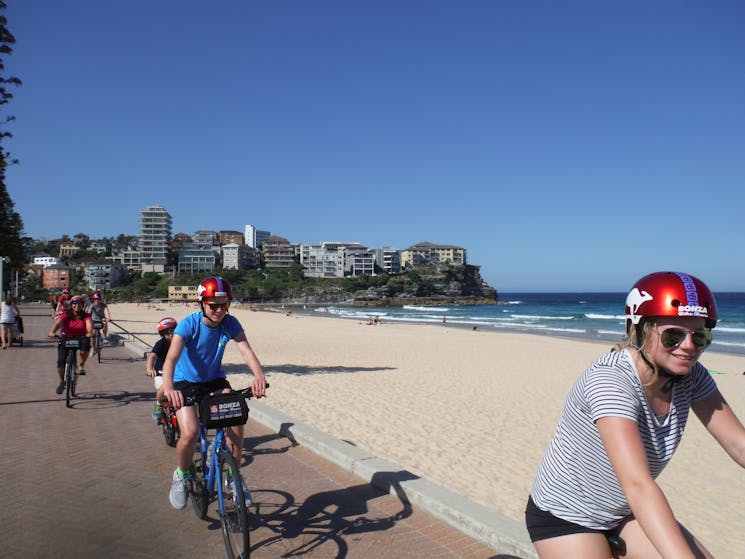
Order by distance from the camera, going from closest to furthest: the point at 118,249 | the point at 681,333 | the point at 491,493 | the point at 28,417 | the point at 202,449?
1. the point at 681,333
2. the point at 202,449
3. the point at 491,493
4. the point at 28,417
5. the point at 118,249

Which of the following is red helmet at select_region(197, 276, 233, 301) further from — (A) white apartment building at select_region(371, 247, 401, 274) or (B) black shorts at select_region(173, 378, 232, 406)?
(A) white apartment building at select_region(371, 247, 401, 274)

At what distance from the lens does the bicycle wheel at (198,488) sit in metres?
4.21

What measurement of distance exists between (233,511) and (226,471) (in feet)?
0.95

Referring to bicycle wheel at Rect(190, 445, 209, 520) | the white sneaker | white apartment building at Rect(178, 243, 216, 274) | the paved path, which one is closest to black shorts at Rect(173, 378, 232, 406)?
bicycle wheel at Rect(190, 445, 209, 520)

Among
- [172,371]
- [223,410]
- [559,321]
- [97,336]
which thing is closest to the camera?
[223,410]

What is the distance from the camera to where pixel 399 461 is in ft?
21.2

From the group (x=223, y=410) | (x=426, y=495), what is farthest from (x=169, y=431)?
(x=426, y=495)

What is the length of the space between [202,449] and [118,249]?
654ft

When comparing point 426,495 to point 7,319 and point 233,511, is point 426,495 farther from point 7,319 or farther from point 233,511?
point 7,319

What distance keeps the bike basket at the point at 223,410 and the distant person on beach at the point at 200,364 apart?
0.69 feet

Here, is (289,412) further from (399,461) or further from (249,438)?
(399,461)

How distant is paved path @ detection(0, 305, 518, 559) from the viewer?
3891 millimetres

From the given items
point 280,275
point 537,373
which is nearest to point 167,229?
point 280,275

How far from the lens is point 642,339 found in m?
2.00
